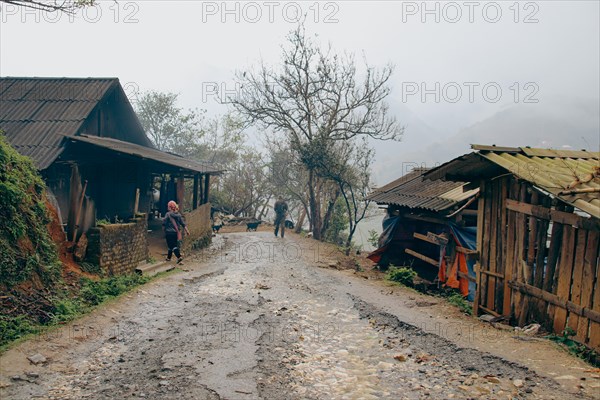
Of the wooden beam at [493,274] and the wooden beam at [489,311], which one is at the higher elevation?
the wooden beam at [493,274]

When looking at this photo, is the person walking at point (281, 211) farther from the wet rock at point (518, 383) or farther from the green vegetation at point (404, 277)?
the wet rock at point (518, 383)

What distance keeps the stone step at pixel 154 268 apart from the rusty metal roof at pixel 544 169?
690 centimetres

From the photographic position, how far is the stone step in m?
11.6

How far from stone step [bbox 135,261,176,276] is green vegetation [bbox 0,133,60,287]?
8.40 ft

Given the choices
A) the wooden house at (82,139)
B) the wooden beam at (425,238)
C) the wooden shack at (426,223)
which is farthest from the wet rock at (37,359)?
the wooden beam at (425,238)

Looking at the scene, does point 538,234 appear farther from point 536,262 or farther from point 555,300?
point 555,300

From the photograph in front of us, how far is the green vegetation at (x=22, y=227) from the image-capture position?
314 inches

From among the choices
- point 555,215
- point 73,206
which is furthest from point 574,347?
point 73,206

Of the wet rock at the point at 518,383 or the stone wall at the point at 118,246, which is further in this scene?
the stone wall at the point at 118,246

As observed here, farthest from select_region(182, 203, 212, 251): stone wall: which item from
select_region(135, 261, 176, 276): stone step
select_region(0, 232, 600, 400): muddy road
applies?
select_region(0, 232, 600, 400): muddy road

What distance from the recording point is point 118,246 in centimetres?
1130

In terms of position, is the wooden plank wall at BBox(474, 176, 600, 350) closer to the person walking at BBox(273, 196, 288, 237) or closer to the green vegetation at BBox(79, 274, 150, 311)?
the green vegetation at BBox(79, 274, 150, 311)

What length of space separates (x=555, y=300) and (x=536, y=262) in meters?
0.71

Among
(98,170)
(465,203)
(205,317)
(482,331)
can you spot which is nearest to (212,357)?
(205,317)
